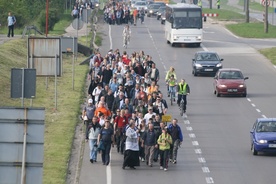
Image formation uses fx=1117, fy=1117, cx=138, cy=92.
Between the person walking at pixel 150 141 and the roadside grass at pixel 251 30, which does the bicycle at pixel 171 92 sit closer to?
the person walking at pixel 150 141

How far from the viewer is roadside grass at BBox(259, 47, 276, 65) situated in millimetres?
64250

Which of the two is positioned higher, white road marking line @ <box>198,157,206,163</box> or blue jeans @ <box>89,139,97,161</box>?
blue jeans @ <box>89,139,97,161</box>

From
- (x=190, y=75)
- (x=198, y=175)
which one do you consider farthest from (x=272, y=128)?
(x=190, y=75)

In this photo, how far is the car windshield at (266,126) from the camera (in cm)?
3297

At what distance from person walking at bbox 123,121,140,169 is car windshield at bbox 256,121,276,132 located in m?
4.46

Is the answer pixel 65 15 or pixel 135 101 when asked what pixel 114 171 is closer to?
pixel 135 101

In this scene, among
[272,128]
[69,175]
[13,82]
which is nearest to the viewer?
[13,82]

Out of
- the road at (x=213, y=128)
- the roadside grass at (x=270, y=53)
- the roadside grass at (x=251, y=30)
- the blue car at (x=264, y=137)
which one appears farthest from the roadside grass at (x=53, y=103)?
the roadside grass at (x=251, y=30)

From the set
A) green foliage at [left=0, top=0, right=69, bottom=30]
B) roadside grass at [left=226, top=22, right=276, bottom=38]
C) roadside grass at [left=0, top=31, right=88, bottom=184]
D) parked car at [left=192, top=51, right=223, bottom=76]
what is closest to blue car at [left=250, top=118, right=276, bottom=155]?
roadside grass at [left=0, top=31, right=88, bottom=184]

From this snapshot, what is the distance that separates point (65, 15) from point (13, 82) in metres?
66.5

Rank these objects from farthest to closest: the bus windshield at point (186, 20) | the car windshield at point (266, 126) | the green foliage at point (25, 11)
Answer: the green foliage at point (25, 11) < the bus windshield at point (186, 20) < the car windshield at point (266, 126)

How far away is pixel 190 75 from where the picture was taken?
185ft

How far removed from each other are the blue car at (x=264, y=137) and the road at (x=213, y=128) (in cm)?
32

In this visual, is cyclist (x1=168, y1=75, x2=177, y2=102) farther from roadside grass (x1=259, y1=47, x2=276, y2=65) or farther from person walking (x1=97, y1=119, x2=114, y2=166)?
roadside grass (x1=259, y1=47, x2=276, y2=65)
